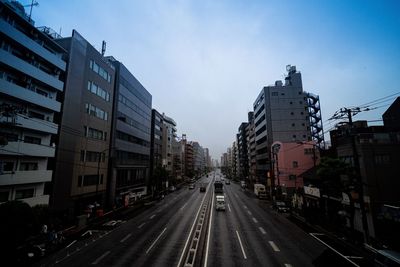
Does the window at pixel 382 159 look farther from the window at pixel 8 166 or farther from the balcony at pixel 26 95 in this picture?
the window at pixel 8 166

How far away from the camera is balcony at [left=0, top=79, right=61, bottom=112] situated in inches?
960

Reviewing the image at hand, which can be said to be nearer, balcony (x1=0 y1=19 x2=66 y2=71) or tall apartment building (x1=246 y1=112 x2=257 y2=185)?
balcony (x1=0 y1=19 x2=66 y2=71)

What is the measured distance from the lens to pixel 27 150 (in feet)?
89.3

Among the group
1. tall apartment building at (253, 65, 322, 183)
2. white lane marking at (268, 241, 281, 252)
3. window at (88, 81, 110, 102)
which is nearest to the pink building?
tall apartment building at (253, 65, 322, 183)

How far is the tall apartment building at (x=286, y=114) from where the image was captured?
233 feet

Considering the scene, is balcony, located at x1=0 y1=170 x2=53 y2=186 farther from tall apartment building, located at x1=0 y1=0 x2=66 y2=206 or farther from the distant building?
the distant building

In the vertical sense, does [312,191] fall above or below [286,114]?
below

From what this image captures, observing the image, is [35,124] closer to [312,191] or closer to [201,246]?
[201,246]

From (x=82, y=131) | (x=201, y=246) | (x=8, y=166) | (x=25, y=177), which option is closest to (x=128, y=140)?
(x=82, y=131)

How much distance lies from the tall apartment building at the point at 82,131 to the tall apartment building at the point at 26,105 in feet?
5.57

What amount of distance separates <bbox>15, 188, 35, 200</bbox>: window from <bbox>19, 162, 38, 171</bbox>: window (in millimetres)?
2746

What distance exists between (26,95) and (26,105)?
7.85ft

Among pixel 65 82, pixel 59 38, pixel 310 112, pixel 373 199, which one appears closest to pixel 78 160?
pixel 65 82

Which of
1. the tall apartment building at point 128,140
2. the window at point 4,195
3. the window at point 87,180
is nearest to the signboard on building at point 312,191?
the tall apartment building at point 128,140
